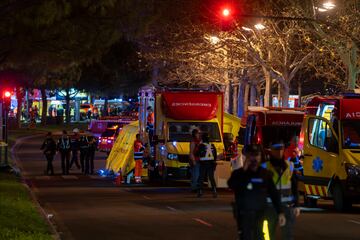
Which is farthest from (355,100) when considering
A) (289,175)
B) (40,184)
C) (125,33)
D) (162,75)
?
(162,75)

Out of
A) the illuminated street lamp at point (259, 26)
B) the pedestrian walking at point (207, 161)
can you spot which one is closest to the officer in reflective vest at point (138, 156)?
the pedestrian walking at point (207, 161)

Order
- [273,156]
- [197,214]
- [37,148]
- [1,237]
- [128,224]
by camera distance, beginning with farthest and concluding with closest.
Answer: [37,148]
[197,214]
[128,224]
[1,237]
[273,156]

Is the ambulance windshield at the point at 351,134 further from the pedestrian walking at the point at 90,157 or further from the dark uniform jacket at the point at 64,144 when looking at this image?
the dark uniform jacket at the point at 64,144

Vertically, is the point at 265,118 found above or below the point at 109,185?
above

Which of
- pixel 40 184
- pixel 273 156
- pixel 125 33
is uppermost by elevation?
pixel 125 33

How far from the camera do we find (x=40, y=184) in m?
27.5

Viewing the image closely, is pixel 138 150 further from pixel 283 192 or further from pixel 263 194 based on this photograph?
pixel 263 194

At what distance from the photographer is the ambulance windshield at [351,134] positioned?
60.7 feet

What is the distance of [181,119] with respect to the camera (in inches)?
1057

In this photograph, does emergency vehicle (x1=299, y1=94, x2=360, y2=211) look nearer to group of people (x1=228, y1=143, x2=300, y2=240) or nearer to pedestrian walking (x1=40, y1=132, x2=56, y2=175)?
group of people (x1=228, y1=143, x2=300, y2=240)

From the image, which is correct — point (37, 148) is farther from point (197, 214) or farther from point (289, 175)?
point (289, 175)

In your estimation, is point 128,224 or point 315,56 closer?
point 128,224

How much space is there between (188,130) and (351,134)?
29.6 feet

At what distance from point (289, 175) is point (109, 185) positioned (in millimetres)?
16688
